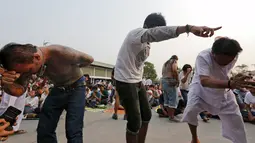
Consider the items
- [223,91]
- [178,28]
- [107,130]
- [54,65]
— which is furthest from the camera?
[107,130]

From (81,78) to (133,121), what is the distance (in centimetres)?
71

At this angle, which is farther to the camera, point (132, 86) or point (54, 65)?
point (132, 86)

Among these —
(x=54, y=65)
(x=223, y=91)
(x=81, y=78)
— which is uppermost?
(x=54, y=65)

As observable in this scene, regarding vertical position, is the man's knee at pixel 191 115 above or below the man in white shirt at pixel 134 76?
below

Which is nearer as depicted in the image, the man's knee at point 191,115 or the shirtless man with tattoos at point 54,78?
the shirtless man with tattoos at point 54,78

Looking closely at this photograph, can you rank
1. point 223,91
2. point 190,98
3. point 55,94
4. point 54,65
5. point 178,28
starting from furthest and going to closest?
1. point 190,98
2. point 223,91
3. point 55,94
4. point 54,65
5. point 178,28

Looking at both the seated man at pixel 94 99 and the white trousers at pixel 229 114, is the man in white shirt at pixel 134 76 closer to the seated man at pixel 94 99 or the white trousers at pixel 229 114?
→ the white trousers at pixel 229 114

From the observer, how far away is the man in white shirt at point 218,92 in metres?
2.26

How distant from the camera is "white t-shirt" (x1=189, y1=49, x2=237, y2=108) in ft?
8.08

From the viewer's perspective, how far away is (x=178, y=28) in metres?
1.82

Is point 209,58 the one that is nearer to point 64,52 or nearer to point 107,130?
point 64,52

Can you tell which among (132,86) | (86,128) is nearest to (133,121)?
(132,86)

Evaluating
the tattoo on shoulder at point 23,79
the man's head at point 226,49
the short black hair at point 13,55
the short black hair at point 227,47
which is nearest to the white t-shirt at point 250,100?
the man's head at point 226,49

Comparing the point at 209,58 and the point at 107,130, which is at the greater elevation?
the point at 209,58
